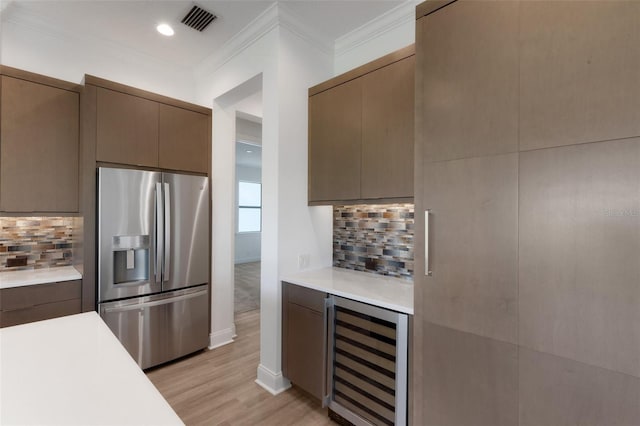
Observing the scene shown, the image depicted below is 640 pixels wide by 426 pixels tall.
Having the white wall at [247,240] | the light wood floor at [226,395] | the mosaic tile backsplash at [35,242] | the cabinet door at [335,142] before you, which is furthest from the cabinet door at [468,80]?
the white wall at [247,240]

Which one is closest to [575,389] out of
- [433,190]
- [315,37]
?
[433,190]

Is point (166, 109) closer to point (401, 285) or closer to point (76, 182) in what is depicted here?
point (76, 182)

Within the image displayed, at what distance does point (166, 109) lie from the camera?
111 inches

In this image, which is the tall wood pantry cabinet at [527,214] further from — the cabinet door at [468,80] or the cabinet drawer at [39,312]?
the cabinet drawer at [39,312]

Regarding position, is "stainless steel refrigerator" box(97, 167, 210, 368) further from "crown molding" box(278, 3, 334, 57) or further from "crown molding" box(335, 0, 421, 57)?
"crown molding" box(335, 0, 421, 57)

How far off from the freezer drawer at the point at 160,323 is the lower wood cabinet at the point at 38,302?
0.22m

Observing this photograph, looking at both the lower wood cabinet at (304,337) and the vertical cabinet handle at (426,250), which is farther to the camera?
the lower wood cabinet at (304,337)

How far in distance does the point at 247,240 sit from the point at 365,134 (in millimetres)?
6906

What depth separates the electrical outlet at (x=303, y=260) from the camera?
101 inches

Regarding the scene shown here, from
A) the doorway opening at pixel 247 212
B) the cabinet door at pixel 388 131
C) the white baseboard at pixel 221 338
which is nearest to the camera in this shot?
the cabinet door at pixel 388 131

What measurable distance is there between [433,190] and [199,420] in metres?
2.16

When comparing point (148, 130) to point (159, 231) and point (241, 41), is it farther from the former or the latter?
point (241, 41)

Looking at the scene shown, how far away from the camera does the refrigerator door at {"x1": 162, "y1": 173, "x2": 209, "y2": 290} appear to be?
9.00 feet

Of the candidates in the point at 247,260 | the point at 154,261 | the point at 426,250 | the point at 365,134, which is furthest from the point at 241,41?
the point at 247,260
